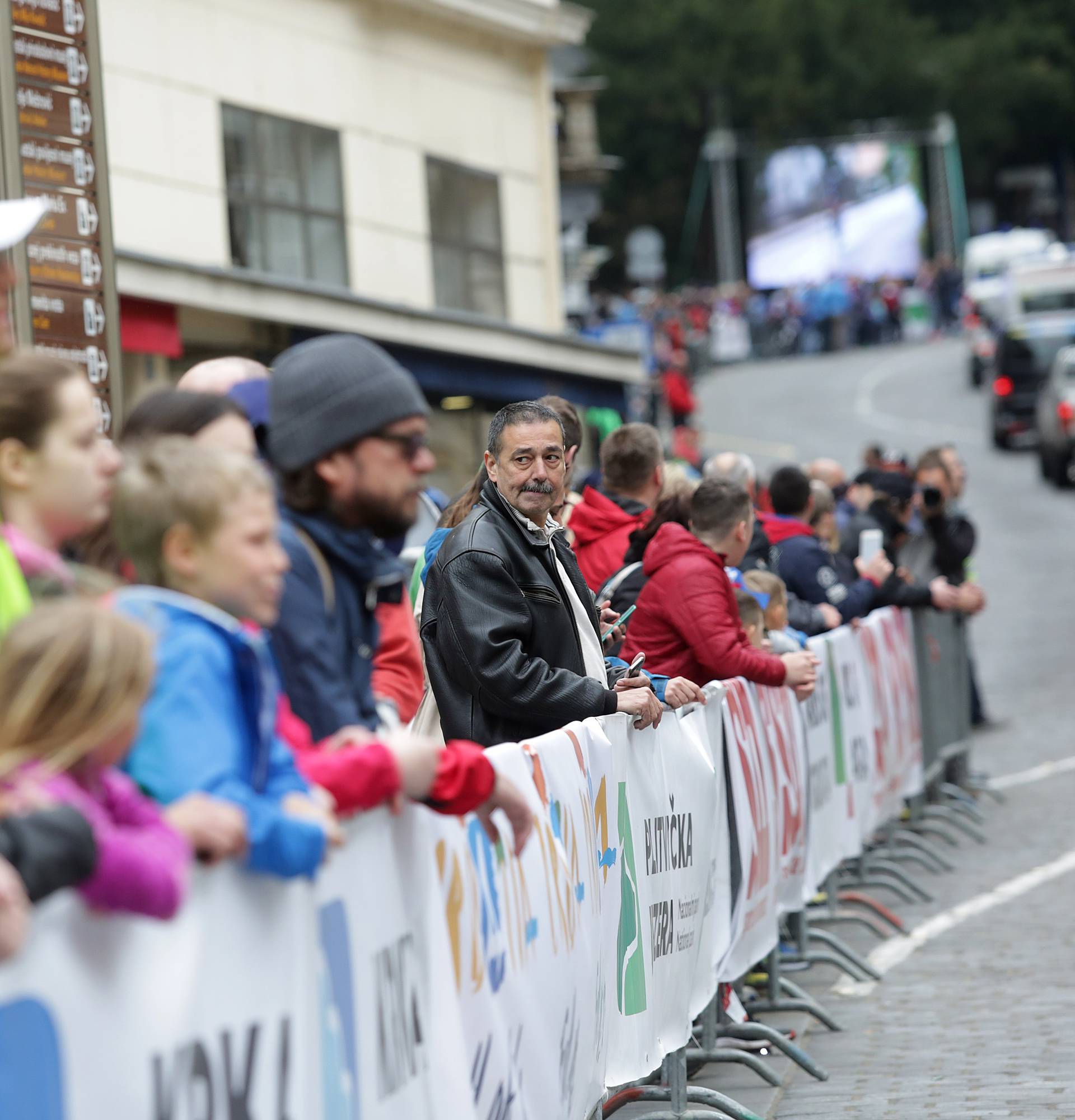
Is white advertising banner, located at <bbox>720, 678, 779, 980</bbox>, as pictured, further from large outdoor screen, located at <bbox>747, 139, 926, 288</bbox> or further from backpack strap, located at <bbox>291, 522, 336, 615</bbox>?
large outdoor screen, located at <bbox>747, 139, 926, 288</bbox>

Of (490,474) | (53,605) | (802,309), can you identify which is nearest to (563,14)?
(490,474)

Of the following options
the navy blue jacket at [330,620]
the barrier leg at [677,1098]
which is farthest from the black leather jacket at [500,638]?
the navy blue jacket at [330,620]

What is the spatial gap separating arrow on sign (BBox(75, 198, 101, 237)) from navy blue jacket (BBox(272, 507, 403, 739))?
463 cm

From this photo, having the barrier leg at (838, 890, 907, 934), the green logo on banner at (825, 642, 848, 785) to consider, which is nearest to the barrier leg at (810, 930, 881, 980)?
the barrier leg at (838, 890, 907, 934)

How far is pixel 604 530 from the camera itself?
866 cm

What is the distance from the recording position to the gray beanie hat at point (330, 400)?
404 centimetres

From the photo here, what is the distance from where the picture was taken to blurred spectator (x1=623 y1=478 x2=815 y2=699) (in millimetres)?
8000

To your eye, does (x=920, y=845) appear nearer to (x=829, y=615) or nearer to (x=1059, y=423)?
(x=829, y=615)

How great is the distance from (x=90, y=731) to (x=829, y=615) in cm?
852

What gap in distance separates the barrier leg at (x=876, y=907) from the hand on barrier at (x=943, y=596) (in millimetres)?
3002

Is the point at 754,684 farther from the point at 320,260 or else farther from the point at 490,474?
the point at 320,260

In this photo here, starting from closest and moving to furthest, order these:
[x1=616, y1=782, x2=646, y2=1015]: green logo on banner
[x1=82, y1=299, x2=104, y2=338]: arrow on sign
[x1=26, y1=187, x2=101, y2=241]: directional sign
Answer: [x1=616, y1=782, x2=646, y2=1015]: green logo on banner → [x1=26, y1=187, x2=101, y2=241]: directional sign → [x1=82, y1=299, x2=104, y2=338]: arrow on sign

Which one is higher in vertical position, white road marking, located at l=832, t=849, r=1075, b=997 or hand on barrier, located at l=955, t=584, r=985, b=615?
hand on barrier, located at l=955, t=584, r=985, b=615

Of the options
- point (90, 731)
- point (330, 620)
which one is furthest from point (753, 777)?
point (90, 731)
